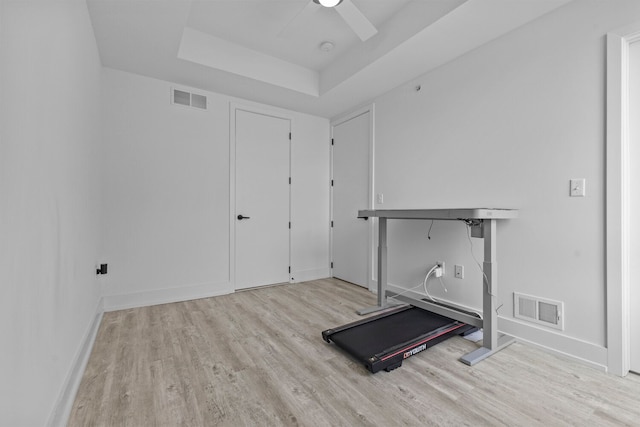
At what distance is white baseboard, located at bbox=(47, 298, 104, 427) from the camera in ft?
4.12

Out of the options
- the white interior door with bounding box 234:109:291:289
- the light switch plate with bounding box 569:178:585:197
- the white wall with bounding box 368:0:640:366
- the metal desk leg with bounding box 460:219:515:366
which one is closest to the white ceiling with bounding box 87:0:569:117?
the white wall with bounding box 368:0:640:366

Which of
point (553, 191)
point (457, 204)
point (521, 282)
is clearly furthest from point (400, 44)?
point (521, 282)

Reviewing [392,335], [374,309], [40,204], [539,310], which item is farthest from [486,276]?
[40,204]

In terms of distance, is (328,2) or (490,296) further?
(490,296)

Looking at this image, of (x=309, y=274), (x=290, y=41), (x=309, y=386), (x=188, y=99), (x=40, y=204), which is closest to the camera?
(x=40, y=204)

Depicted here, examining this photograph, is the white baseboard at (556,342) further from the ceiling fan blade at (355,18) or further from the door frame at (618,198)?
the ceiling fan blade at (355,18)

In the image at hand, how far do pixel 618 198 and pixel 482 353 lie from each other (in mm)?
1265

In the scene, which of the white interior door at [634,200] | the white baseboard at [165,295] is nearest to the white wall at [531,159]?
the white interior door at [634,200]

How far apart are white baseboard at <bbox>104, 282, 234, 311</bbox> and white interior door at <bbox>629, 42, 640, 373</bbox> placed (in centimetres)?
346

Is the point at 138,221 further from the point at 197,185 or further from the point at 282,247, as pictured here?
the point at 282,247

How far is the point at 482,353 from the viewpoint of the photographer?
1944mm

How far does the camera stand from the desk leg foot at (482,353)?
6.09 ft

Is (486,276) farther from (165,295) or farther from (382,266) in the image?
(165,295)

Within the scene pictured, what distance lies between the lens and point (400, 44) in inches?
95.2
